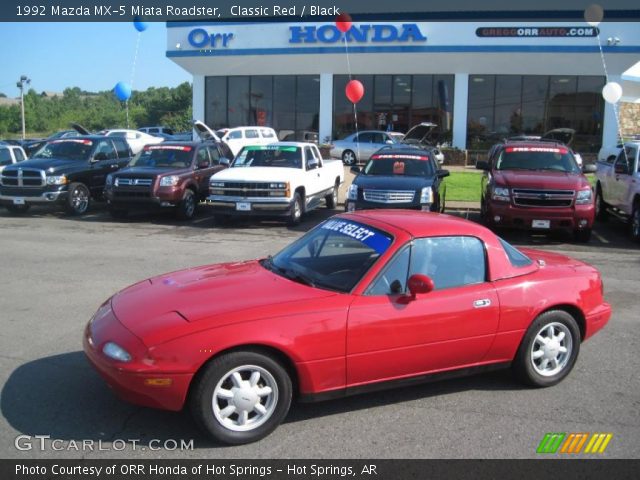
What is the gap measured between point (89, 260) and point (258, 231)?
434 centimetres


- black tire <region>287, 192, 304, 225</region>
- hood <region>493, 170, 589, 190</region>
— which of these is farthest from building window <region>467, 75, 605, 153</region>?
hood <region>493, 170, 589, 190</region>

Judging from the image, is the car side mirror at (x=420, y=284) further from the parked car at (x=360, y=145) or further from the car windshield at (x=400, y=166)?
the parked car at (x=360, y=145)

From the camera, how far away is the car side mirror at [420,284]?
169 inches

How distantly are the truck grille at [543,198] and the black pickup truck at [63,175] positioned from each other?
399 inches

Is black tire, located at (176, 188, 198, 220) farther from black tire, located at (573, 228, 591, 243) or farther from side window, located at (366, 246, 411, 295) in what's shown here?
side window, located at (366, 246, 411, 295)

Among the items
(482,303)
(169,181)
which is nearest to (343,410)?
(482,303)

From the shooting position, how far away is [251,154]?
15.0 m

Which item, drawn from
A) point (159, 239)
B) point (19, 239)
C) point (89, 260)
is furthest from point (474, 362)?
point (19, 239)

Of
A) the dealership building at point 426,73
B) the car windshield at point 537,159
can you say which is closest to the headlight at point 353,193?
the car windshield at point 537,159

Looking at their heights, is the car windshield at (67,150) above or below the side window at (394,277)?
above

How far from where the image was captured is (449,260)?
4.78 m

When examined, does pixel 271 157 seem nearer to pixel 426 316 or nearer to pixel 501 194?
pixel 501 194

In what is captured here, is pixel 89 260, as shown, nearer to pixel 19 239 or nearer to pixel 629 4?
pixel 19 239

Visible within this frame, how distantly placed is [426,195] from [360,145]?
17.1 metres
